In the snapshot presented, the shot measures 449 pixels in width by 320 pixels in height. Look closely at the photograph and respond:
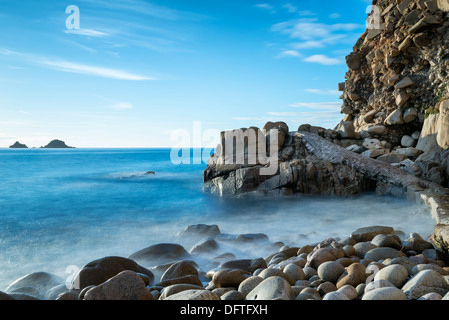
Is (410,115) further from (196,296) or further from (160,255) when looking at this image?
(196,296)

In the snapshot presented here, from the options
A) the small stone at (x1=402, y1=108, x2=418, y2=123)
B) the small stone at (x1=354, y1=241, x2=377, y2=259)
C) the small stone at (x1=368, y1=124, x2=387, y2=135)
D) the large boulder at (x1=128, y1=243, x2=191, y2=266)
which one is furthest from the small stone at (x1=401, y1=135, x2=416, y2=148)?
the large boulder at (x1=128, y1=243, x2=191, y2=266)

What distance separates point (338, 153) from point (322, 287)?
7.73 m

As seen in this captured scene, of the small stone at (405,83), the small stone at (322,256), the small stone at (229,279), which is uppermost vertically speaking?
the small stone at (405,83)

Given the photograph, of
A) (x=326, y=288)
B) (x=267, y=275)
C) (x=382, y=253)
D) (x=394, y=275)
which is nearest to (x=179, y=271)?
(x=267, y=275)

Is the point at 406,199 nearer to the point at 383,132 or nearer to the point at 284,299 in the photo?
the point at 383,132

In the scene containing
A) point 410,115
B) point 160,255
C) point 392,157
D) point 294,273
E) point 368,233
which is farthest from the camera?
point 410,115

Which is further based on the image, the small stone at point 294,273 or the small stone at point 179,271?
the small stone at point 179,271

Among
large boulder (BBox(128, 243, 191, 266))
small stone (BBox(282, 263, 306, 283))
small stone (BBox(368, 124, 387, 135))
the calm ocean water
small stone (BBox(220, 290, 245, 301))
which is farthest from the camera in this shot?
small stone (BBox(368, 124, 387, 135))

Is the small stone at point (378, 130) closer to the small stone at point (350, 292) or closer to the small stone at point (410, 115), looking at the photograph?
the small stone at point (410, 115)

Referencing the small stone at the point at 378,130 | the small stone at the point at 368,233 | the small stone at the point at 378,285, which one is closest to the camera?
the small stone at the point at 378,285

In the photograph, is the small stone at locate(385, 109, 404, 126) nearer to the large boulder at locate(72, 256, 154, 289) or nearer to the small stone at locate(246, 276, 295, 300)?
the large boulder at locate(72, 256, 154, 289)

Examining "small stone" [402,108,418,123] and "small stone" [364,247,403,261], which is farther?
"small stone" [402,108,418,123]

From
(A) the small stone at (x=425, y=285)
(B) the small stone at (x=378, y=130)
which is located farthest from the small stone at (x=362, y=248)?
(B) the small stone at (x=378, y=130)
